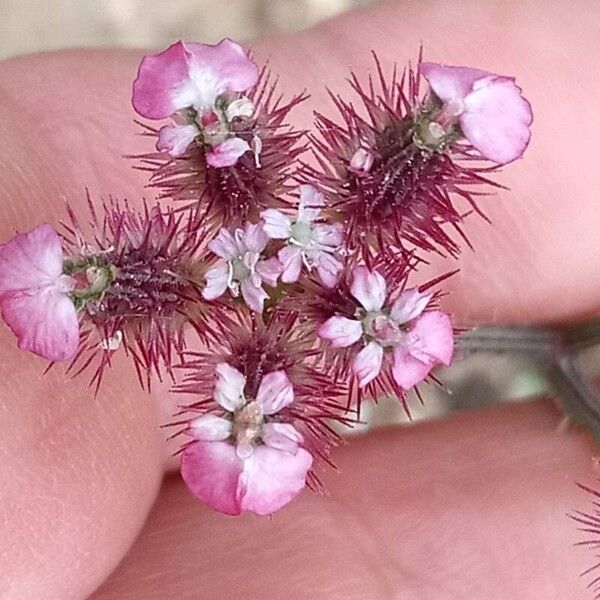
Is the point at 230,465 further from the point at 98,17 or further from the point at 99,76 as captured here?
the point at 98,17

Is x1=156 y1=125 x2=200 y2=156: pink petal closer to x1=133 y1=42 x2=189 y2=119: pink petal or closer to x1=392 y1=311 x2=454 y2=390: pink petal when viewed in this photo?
x1=133 y1=42 x2=189 y2=119: pink petal

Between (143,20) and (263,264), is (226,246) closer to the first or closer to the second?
(263,264)

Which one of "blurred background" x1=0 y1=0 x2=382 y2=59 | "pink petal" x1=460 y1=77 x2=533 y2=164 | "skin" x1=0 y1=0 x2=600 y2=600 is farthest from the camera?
"blurred background" x1=0 y1=0 x2=382 y2=59

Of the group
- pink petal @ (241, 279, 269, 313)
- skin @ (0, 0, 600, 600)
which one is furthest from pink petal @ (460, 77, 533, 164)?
skin @ (0, 0, 600, 600)

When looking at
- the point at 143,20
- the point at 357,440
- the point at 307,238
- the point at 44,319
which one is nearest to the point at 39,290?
the point at 44,319

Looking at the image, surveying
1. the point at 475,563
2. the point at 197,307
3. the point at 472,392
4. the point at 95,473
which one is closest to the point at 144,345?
the point at 197,307

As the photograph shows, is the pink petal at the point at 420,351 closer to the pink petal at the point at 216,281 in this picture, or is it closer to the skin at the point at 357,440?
the pink petal at the point at 216,281

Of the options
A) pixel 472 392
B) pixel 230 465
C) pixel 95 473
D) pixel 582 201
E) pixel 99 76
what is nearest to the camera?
pixel 230 465
